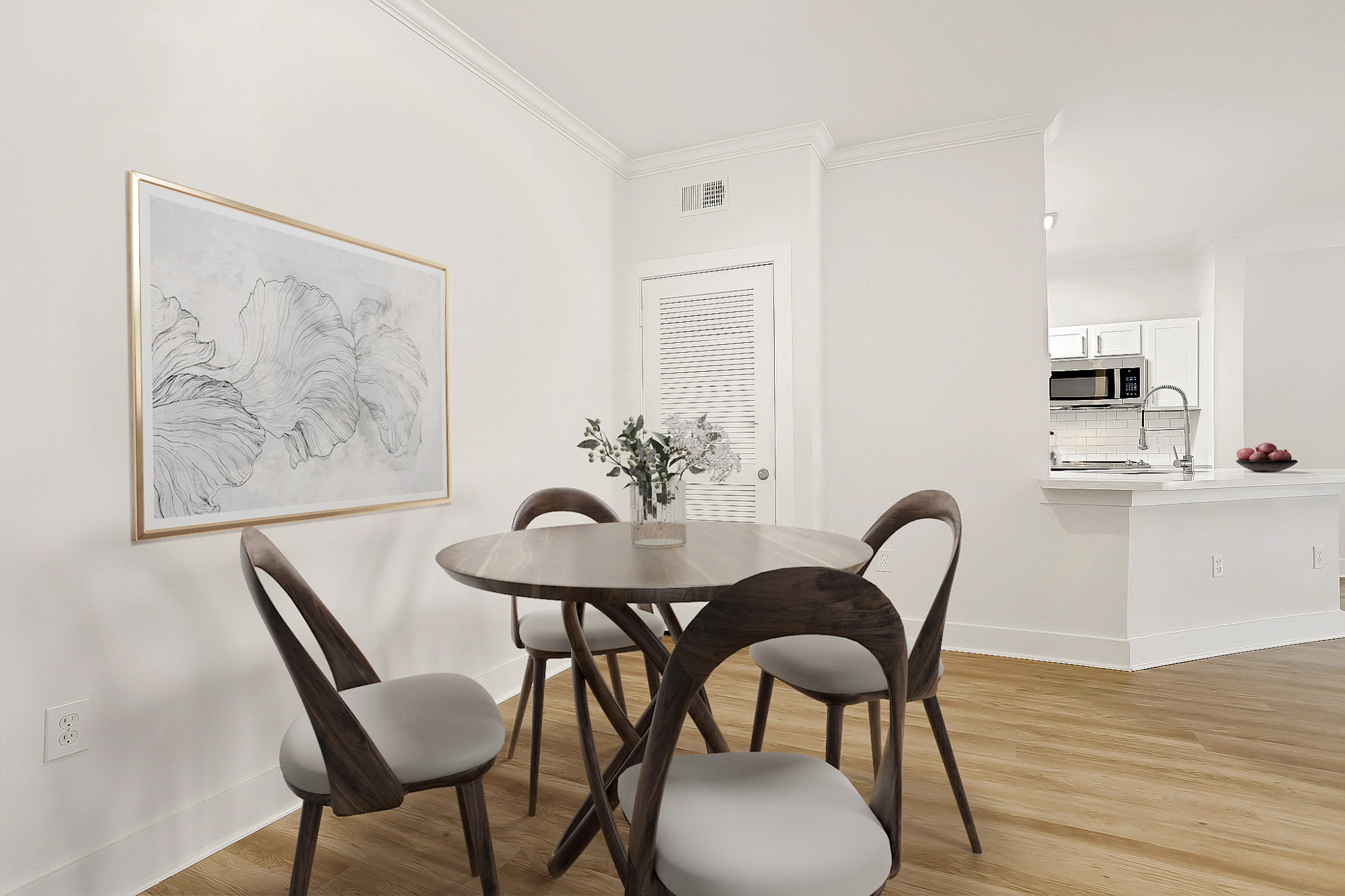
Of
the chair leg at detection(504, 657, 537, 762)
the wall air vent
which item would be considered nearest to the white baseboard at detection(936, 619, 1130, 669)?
the chair leg at detection(504, 657, 537, 762)

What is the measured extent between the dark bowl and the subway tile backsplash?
2.40 m

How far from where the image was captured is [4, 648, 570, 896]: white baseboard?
1.59m

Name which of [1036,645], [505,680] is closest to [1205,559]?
[1036,645]

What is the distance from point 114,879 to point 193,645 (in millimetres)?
554

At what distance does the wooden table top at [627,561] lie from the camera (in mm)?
1267

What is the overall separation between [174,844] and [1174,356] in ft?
23.9

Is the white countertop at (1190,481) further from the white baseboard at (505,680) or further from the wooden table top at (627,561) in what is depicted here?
the white baseboard at (505,680)

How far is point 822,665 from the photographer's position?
5.89 ft

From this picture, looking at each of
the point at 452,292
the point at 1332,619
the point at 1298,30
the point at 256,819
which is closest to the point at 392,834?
the point at 256,819

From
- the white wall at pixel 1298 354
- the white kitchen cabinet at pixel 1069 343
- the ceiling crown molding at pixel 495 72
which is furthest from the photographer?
the white kitchen cabinet at pixel 1069 343

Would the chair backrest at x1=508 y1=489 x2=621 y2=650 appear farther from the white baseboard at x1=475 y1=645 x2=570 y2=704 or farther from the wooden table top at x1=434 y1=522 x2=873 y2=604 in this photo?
the white baseboard at x1=475 y1=645 x2=570 y2=704

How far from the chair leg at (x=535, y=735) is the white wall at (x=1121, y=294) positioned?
5676 millimetres

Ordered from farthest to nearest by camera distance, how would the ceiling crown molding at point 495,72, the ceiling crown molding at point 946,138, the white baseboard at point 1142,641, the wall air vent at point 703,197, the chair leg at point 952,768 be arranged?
the wall air vent at point 703,197
the ceiling crown molding at point 946,138
the white baseboard at point 1142,641
the ceiling crown molding at point 495,72
the chair leg at point 952,768

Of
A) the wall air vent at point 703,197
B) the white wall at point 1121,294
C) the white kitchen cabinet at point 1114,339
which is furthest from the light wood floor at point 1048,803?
the white wall at point 1121,294
